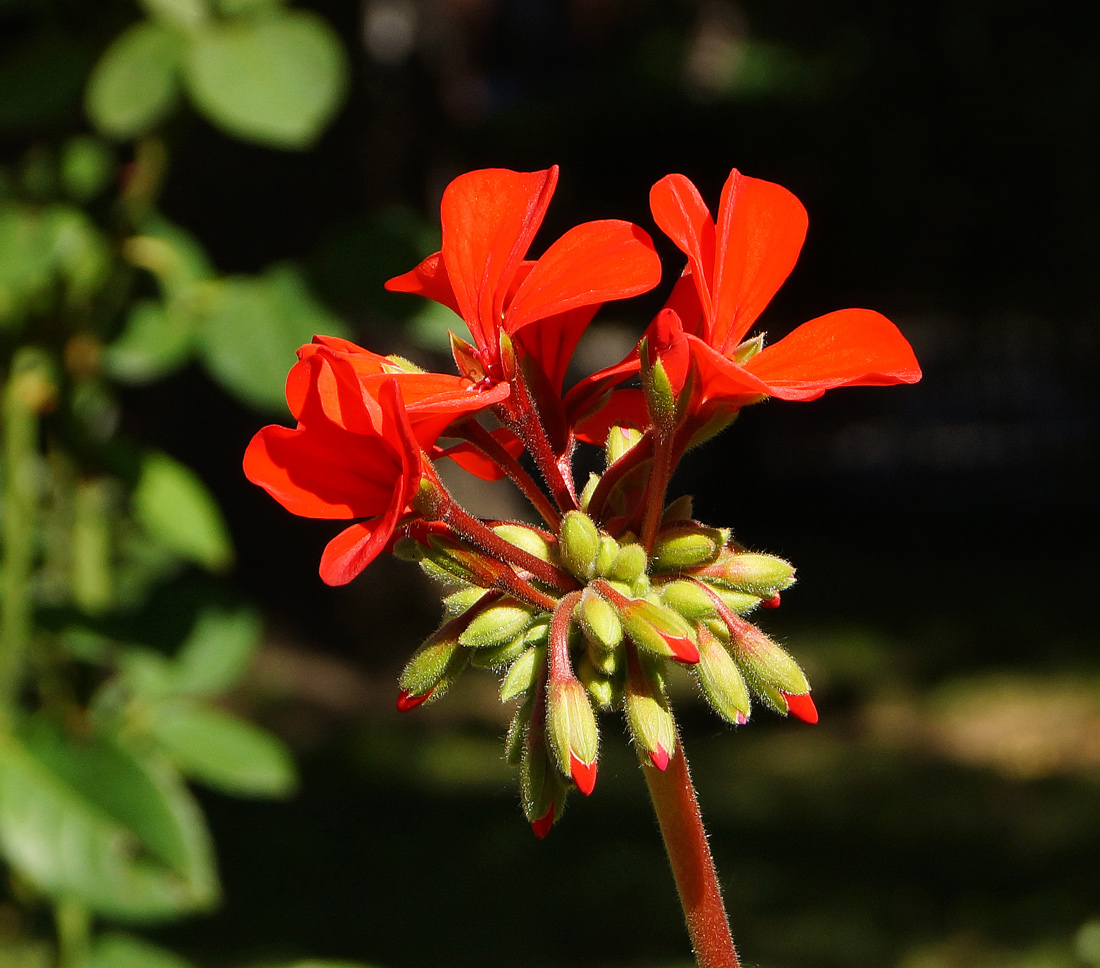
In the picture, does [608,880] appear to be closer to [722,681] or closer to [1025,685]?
[1025,685]

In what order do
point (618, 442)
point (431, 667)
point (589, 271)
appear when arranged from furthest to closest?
1. point (618, 442)
2. point (431, 667)
3. point (589, 271)

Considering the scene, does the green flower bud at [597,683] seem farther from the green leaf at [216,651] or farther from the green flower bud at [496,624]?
the green leaf at [216,651]

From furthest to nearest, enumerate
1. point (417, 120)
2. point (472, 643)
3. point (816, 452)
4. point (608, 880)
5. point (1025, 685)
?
1. point (816, 452)
2. point (1025, 685)
3. point (417, 120)
4. point (608, 880)
5. point (472, 643)

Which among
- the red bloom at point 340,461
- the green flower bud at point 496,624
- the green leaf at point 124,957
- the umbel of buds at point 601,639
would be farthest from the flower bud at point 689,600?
the green leaf at point 124,957

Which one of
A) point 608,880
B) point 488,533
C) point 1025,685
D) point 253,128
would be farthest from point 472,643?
point 1025,685

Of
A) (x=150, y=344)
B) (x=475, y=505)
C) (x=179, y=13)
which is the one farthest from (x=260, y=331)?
(x=475, y=505)

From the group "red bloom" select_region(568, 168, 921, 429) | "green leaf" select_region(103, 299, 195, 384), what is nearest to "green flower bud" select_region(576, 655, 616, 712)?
"red bloom" select_region(568, 168, 921, 429)

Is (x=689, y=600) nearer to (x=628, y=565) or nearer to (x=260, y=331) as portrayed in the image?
(x=628, y=565)
